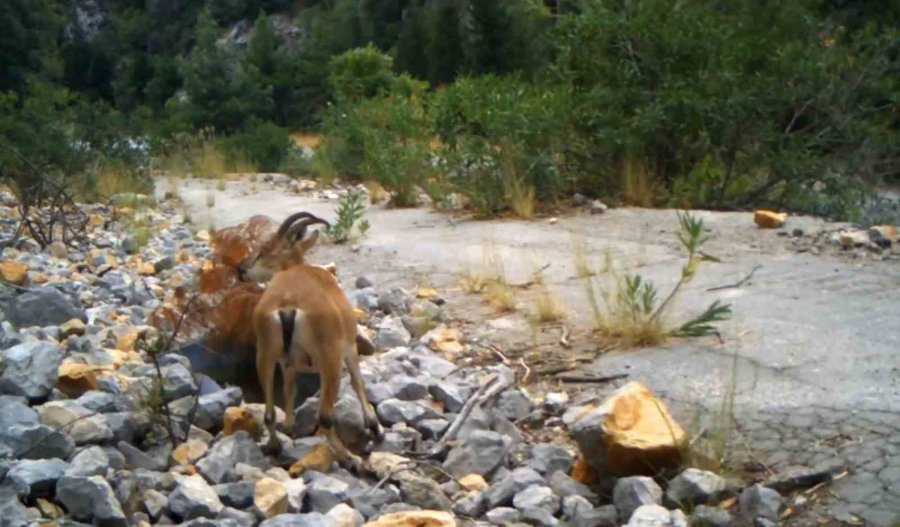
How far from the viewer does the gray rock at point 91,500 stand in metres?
4.32

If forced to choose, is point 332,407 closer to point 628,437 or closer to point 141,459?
point 141,459

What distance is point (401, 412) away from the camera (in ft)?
18.2

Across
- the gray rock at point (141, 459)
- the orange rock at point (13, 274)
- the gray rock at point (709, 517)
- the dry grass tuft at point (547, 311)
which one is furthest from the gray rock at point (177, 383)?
the orange rock at point (13, 274)

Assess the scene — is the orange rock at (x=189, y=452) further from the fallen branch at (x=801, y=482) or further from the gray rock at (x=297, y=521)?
the fallen branch at (x=801, y=482)

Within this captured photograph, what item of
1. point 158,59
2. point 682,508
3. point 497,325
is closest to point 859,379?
point 682,508

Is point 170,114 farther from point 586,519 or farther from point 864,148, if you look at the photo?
point 586,519

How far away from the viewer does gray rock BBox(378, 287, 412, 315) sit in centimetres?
759

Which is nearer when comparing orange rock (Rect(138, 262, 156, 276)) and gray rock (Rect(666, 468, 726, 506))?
gray rock (Rect(666, 468, 726, 506))

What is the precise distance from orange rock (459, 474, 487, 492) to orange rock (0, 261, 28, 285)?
411 centimetres

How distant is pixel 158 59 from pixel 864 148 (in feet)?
130

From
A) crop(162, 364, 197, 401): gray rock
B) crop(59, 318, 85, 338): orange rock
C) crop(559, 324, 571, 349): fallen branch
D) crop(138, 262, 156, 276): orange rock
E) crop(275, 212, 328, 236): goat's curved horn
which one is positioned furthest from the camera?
crop(138, 262, 156, 276): orange rock

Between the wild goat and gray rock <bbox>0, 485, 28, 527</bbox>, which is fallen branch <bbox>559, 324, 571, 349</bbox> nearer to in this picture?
the wild goat

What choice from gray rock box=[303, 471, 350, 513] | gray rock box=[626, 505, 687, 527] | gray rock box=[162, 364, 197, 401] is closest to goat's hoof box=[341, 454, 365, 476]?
gray rock box=[303, 471, 350, 513]

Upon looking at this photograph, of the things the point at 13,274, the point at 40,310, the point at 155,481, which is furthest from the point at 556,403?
the point at 13,274
